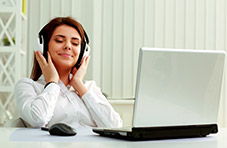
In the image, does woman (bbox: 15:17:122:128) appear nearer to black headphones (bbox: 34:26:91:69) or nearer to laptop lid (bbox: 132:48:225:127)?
black headphones (bbox: 34:26:91:69)

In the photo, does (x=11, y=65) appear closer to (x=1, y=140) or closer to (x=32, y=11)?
(x=32, y=11)

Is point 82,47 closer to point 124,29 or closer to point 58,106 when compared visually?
point 58,106

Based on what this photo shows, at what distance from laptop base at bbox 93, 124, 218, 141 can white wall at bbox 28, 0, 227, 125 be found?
1.94 metres

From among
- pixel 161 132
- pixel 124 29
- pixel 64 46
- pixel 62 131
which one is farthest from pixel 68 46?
pixel 124 29

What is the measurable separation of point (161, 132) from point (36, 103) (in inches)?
31.7

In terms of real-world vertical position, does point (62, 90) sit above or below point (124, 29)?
below

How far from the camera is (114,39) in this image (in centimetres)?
312

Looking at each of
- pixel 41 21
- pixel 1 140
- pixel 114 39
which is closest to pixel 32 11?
pixel 41 21

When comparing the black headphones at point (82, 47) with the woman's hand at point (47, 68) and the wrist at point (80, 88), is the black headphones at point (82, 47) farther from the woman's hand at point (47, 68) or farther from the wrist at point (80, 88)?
the wrist at point (80, 88)

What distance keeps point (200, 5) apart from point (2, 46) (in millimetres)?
1817

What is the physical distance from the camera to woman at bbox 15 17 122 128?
1709 millimetres

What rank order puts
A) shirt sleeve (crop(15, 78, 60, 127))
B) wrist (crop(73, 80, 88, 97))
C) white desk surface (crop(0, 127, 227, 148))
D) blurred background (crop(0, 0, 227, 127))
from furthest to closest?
blurred background (crop(0, 0, 227, 127)) < wrist (crop(73, 80, 88, 97)) < shirt sleeve (crop(15, 78, 60, 127)) < white desk surface (crop(0, 127, 227, 148))

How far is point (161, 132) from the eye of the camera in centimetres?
108

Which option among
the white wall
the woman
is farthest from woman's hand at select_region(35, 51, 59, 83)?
the white wall
